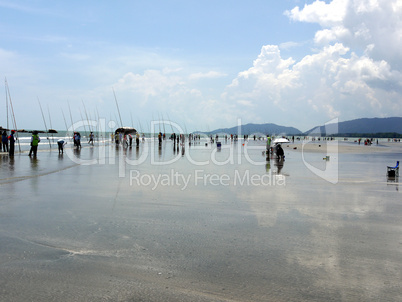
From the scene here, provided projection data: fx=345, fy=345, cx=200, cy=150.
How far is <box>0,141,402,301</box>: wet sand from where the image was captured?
14.7 feet

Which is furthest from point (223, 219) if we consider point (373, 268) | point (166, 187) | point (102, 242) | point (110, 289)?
point (166, 187)

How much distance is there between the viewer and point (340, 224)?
7.85 metres

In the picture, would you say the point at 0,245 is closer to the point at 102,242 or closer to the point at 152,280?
the point at 102,242

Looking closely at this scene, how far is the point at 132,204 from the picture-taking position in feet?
32.2

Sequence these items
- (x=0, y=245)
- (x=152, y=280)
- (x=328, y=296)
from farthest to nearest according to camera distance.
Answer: (x=0, y=245), (x=152, y=280), (x=328, y=296)

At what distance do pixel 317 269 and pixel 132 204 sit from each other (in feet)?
19.4

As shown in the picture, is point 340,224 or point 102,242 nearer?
point 102,242

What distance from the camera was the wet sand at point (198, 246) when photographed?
4.48m

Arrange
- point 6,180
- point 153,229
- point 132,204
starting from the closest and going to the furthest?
1. point 153,229
2. point 132,204
3. point 6,180

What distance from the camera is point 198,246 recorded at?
620 centimetres

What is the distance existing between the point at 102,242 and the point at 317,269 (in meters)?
3.72

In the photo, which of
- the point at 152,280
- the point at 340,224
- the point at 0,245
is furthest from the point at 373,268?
the point at 0,245

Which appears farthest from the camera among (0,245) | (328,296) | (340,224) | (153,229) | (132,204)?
(132,204)

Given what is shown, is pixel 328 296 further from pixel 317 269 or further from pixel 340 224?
pixel 340 224
